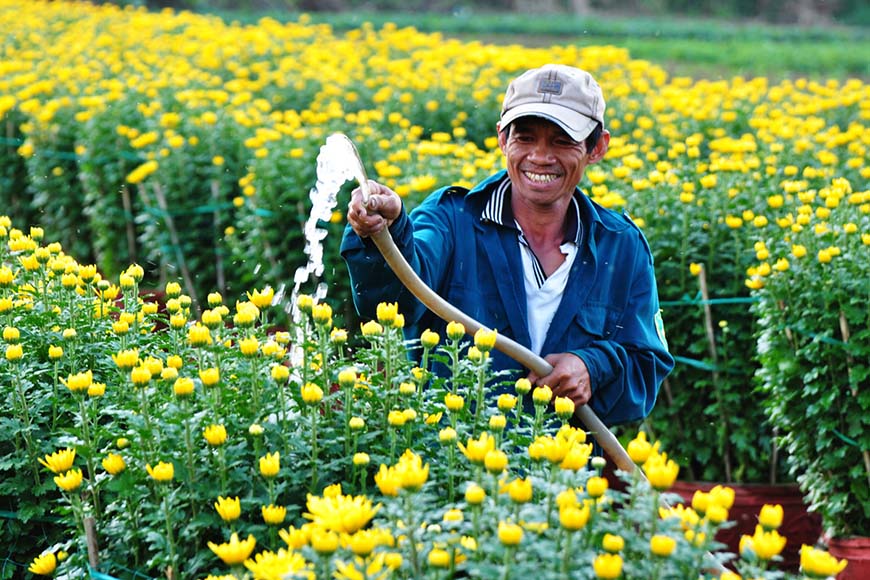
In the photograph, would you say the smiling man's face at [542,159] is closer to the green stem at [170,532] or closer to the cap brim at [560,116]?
the cap brim at [560,116]

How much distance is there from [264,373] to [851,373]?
8.18 feet

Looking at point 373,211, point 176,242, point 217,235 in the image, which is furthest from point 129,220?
point 373,211

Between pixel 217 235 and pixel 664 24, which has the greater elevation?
pixel 664 24

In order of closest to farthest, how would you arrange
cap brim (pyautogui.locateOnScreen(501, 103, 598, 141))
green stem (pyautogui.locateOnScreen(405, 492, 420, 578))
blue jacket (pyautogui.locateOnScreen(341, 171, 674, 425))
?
green stem (pyautogui.locateOnScreen(405, 492, 420, 578))
cap brim (pyautogui.locateOnScreen(501, 103, 598, 141))
blue jacket (pyautogui.locateOnScreen(341, 171, 674, 425))

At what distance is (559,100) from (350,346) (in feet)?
6.91

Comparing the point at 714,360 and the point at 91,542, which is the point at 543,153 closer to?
the point at 91,542

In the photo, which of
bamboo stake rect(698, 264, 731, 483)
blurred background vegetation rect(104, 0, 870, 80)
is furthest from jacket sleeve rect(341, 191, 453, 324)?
blurred background vegetation rect(104, 0, 870, 80)

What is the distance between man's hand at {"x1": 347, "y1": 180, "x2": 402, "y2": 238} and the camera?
2.90 m

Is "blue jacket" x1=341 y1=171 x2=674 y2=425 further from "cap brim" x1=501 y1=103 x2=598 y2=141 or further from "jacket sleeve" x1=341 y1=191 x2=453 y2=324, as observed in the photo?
"cap brim" x1=501 y1=103 x2=598 y2=141

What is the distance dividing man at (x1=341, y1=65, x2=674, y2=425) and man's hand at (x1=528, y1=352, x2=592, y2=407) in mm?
11

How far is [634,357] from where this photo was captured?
139 inches

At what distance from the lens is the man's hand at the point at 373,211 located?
290 cm

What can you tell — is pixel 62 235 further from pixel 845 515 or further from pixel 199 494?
pixel 199 494

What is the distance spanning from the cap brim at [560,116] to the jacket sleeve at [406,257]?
0.36m
